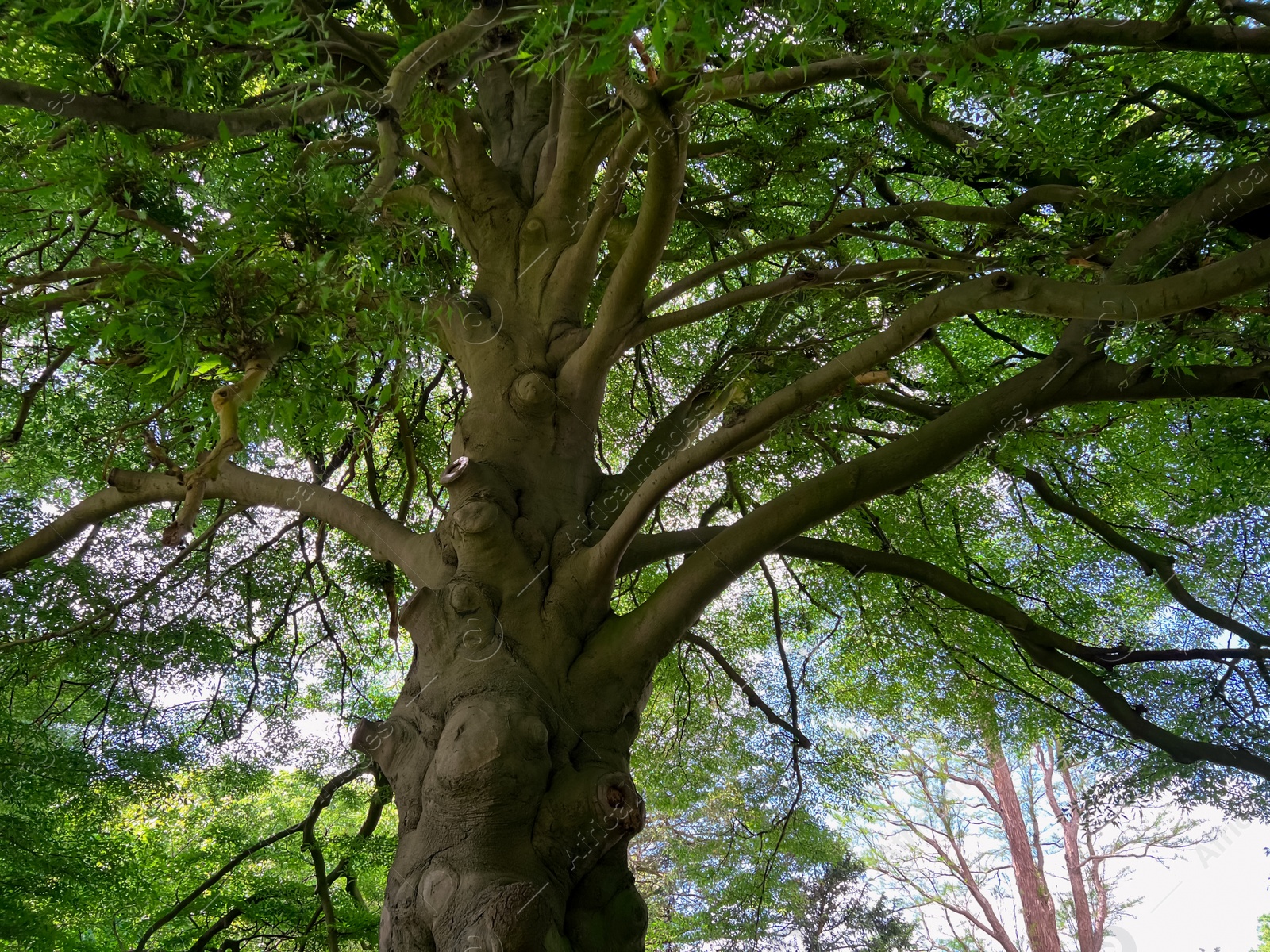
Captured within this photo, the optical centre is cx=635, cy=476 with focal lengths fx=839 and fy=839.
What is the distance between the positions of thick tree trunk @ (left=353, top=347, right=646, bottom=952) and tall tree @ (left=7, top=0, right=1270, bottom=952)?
1cm

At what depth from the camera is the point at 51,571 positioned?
10.8 feet

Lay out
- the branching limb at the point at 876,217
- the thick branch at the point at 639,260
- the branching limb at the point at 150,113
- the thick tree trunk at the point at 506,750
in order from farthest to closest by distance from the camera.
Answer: the branching limb at the point at 876,217, the thick branch at the point at 639,260, the thick tree trunk at the point at 506,750, the branching limb at the point at 150,113

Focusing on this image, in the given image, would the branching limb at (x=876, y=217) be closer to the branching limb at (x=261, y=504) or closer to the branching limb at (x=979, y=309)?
the branching limb at (x=979, y=309)

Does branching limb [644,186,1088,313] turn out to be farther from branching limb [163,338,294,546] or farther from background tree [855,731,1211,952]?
background tree [855,731,1211,952]

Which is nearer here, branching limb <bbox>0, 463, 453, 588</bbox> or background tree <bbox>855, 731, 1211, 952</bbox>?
branching limb <bbox>0, 463, 453, 588</bbox>

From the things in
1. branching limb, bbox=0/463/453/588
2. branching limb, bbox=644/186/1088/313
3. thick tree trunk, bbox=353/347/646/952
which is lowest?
thick tree trunk, bbox=353/347/646/952

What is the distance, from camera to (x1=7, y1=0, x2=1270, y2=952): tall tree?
1.53m

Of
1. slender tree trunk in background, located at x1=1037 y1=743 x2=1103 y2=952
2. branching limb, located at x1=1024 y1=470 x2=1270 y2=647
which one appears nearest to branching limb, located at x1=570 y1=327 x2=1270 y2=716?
branching limb, located at x1=1024 y1=470 x2=1270 y2=647

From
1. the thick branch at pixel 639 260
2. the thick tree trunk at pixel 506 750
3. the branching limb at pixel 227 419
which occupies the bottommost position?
the thick tree trunk at pixel 506 750

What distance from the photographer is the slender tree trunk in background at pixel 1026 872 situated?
7.78 metres

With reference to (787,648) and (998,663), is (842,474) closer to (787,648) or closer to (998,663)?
(998,663)

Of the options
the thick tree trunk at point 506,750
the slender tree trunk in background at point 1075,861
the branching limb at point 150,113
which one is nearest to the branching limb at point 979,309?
the thick tree trunk at point 506,750

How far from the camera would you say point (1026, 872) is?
8.12 m

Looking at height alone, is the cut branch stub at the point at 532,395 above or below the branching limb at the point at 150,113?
above
